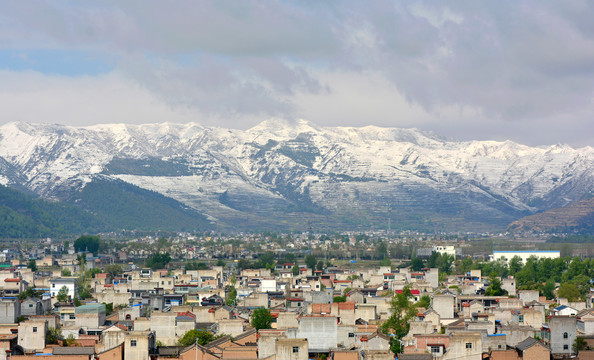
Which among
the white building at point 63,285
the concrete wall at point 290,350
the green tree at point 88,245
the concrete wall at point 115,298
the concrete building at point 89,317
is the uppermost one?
the green tree at point 88,245

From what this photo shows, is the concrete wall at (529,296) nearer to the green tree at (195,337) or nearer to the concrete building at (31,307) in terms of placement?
the green tree at (195,337)

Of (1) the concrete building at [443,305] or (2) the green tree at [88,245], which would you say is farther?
(2) the green tree at [88,245]

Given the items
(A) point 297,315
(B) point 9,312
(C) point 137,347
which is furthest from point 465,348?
(B) point 9,312

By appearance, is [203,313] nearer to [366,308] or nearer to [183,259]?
[366,308]

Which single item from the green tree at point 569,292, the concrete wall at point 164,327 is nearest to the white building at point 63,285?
the concrete wall at point 164,327

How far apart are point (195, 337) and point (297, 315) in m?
9.18

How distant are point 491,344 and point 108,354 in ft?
69.3

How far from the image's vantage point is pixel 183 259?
180250mm

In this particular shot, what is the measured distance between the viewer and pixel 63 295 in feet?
324

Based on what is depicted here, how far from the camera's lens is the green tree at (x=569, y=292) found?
9869 centimetres

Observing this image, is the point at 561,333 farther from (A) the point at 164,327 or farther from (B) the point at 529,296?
(B) the point at 529,296

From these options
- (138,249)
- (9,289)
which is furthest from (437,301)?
(138,249)

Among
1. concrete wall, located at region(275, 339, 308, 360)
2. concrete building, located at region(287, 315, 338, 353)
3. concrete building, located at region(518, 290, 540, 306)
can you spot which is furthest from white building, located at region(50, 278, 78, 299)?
concrete wall, located at region(275, 339, 308, 360)

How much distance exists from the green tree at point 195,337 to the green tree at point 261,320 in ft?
16.8
